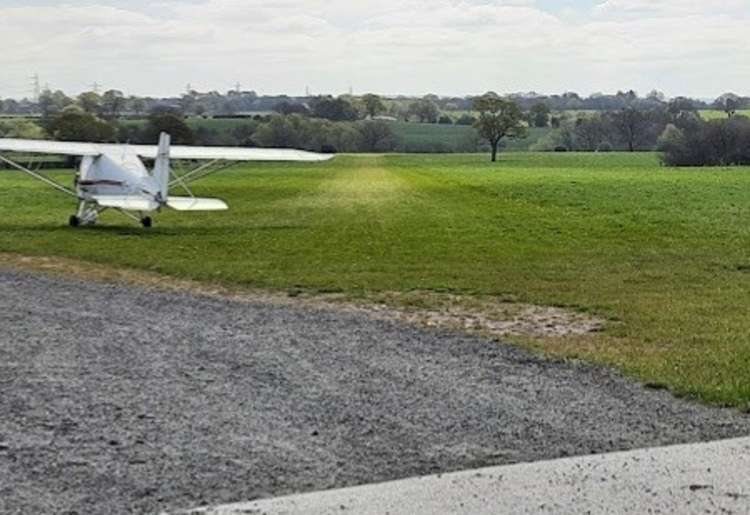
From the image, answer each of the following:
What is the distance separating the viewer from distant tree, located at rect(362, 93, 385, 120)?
14200 centimetres

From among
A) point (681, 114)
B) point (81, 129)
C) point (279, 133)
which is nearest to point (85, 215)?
point (81, 129)

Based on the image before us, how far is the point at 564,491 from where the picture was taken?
18.7ft

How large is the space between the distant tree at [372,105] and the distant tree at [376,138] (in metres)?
21.4

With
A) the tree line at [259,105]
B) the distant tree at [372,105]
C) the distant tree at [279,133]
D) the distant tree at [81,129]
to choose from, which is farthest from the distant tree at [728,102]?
the distant tree at [81,129]

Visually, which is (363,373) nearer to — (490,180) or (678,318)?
(678,318)

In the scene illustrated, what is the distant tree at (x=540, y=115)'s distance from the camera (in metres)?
141

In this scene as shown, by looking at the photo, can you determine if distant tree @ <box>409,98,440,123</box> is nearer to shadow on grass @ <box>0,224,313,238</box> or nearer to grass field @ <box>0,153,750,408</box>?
grass field @ <box>0,153,750,408</box>

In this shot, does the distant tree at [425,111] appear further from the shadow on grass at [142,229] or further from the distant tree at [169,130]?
the shadow on grass at [142,229]

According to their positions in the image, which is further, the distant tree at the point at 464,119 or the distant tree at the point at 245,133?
the distant tree at the point at 464,119

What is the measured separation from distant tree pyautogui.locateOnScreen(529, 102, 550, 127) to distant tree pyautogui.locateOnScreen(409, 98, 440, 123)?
15175mm

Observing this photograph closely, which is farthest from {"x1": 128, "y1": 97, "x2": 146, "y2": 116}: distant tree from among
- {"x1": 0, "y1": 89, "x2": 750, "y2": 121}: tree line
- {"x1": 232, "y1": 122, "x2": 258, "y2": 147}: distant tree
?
{"x1": 232, "y1": 122, "x2": 258, "y2": 147}: distant tree

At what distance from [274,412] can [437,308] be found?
5451mm

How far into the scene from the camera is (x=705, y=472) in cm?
603

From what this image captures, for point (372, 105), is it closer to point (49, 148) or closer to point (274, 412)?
point (49, 148)
